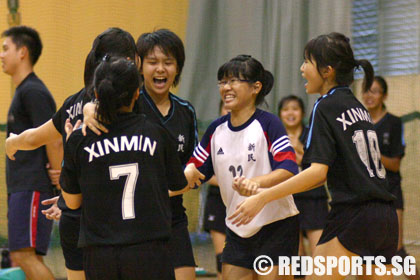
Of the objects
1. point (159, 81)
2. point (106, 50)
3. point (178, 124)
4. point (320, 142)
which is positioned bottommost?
point (320, 142)

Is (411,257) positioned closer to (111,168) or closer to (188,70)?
(188,70)

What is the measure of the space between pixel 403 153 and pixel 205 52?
6.41 ft

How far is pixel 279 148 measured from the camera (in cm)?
329

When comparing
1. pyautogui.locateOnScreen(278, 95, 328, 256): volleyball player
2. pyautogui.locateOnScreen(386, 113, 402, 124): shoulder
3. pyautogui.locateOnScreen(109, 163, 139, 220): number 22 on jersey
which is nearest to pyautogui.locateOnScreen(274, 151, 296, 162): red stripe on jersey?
pyautogui.locateOnScreen(109, 163, 139, 220): number 22 on jersey

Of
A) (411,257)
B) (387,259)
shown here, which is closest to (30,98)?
(387,259)

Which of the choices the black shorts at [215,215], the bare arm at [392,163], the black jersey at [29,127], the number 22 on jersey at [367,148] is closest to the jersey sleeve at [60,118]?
the black jersey at [29,127]

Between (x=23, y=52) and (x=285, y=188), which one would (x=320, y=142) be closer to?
(x=285, y=188)

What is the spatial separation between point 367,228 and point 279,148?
1.99 ft

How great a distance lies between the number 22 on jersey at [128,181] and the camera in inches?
98.4

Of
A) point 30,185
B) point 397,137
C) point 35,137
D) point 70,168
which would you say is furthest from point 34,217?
point 397,137

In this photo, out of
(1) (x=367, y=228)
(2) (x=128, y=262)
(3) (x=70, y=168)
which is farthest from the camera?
(1) (x=367, y=228)

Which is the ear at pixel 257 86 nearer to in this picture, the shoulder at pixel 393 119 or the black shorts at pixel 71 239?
the black shorts at pixel 71 239

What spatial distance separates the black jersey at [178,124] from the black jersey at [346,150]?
701 millimetres

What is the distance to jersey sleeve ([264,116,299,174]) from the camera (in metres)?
3.27
